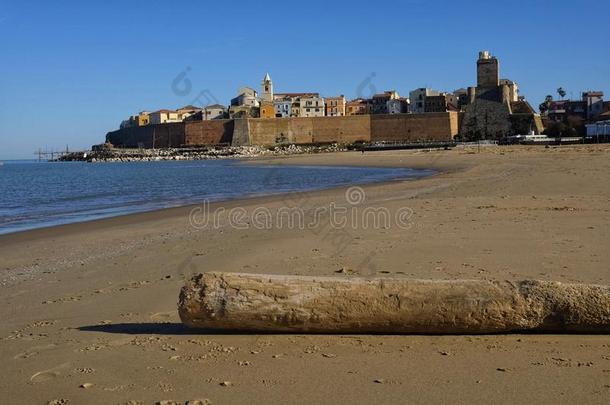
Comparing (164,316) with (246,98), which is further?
(246,98)

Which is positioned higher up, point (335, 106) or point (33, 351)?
point (335, 106)

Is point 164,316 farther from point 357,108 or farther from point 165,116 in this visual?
point 165,116

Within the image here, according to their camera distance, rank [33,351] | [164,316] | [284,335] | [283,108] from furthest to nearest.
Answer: [283,108]
[164,316]
[284,335]
[33,351]

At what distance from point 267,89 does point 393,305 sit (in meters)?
117

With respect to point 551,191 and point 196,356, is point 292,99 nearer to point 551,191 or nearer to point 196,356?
point 551,191

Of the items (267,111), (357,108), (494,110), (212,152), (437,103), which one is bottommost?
(212,152)

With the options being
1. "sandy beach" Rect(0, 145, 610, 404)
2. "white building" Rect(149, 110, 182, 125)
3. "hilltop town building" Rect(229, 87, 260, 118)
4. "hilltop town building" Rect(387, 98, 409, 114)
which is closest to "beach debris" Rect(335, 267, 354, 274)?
"sandy beach" Rect(0, 145, 610, 404)

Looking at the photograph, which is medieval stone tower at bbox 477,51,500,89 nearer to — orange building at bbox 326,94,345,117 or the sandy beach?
orange building at bbox 326,94,345,117

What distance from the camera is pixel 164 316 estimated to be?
16.1 ft

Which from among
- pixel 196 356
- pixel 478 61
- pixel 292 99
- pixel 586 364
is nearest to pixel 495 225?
pixel 586 364

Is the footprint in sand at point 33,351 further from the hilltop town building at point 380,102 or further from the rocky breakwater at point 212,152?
the hilltop town building at point 380,102

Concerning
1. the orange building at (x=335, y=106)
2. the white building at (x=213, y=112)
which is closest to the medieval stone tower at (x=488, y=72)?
the orange building at (x=335, y=106)

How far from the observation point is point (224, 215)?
14.0 meters

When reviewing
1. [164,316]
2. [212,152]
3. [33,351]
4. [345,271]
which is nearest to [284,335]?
[164,316]
